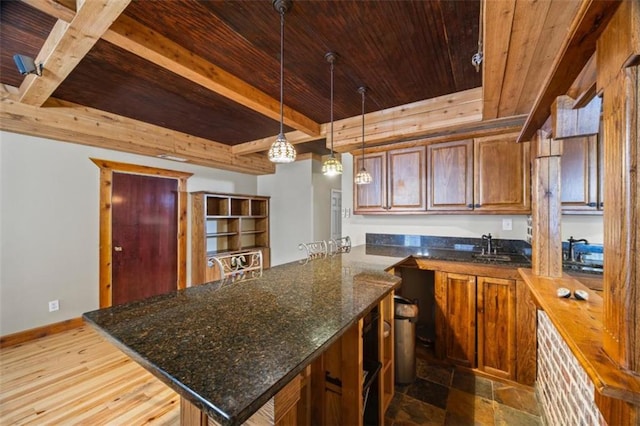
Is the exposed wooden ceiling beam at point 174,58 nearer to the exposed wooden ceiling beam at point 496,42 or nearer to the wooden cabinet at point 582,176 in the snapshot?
the exposed wooden ceiling beam at point 496,42

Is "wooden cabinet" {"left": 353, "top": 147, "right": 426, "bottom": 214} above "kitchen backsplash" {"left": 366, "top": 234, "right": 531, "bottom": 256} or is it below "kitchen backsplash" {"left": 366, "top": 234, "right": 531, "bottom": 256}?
above

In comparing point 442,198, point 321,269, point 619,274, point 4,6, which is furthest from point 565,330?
point 4,6

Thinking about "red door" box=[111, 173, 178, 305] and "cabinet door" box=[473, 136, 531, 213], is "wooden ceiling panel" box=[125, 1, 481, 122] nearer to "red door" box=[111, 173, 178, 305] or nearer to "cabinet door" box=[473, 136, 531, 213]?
"cabinet door" box=[473, 136, 531, 213]

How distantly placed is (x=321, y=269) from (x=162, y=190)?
3.29 meters

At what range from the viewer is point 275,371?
28.1 inches

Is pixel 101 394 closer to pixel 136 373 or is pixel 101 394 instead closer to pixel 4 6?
pixel 136 373

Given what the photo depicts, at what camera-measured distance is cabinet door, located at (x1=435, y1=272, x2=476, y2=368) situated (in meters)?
2.28

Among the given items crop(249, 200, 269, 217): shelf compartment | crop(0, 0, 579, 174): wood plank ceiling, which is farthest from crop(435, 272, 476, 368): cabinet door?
crop(249, 200, 269, 217): shelf compartment

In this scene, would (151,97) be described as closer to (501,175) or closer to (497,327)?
(501,175)

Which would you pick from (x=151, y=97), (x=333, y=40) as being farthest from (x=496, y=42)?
(x=151, y=97)

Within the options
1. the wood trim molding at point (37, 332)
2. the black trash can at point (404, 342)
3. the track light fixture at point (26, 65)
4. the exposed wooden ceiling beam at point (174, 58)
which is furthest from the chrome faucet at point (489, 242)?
the wood trim molding at point (37, 332)

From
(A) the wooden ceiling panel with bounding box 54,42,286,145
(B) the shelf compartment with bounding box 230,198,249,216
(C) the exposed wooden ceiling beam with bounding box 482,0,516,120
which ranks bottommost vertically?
(B) the shelf compartment with bounding box 230,198,249,216

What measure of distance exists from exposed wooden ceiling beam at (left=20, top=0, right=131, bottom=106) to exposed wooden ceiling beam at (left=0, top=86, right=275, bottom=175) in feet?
1.16

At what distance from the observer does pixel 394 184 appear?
308 cm
